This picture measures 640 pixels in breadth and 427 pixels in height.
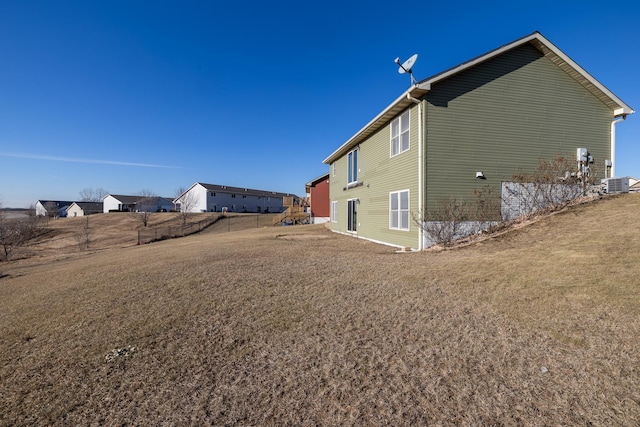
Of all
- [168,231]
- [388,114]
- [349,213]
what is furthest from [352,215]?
[168,231]

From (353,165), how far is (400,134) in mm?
6574

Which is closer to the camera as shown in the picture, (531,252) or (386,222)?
(531,252)

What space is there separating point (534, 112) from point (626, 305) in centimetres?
1036

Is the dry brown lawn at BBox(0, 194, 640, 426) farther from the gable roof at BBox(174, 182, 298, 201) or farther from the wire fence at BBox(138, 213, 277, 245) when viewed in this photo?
the gable roof at BBox(174, 182, 298, 201)

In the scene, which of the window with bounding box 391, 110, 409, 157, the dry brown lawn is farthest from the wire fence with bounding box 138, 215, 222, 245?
the window with bounding box 391, 110, 409, 157

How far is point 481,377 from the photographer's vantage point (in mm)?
3041

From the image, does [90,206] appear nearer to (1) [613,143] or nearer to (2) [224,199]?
(2) [224,199]

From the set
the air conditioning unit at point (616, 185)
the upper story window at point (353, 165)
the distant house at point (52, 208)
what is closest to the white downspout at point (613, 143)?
the air conditioning unit at point (616, 185)

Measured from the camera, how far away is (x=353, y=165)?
19016 millimetres

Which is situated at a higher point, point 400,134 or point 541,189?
point 400,134

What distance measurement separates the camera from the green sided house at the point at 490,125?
432 inches

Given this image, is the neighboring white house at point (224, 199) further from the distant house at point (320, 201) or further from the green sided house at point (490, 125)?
the green sided house at point (490, 125)

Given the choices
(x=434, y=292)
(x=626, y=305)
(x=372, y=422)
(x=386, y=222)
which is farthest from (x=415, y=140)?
(x=372, y=422)

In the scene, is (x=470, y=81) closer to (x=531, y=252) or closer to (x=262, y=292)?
(x=531, y=252)
